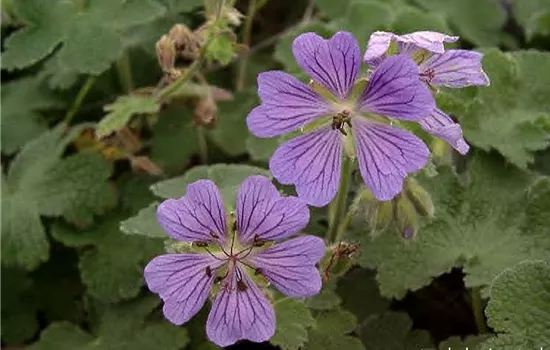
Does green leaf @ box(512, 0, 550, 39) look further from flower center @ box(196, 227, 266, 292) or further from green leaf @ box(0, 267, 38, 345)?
green leaf @ box(0, 267, 38, 345)

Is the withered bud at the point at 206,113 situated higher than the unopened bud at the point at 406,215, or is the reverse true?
the unopened bud at the point at 406,215

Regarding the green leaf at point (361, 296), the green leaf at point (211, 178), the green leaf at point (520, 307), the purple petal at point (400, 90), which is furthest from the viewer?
the green leaf at point (361, 296)

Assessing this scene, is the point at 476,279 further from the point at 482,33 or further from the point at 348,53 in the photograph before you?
the point at 482,33

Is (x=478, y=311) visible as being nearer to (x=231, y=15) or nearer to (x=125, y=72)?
(x=231, y=15)

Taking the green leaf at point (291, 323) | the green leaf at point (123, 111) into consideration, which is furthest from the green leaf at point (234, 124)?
the green leaf at point (291, 323)

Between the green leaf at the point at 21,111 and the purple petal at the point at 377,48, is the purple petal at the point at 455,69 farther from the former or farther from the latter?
the green leaf at the point at 21,111

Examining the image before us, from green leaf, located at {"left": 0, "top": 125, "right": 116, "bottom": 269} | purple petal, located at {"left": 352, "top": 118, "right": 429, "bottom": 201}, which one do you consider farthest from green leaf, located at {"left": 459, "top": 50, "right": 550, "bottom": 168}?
green leaf, located at {"left": 0, "top": 125, "right": 116, "bottom": 269}

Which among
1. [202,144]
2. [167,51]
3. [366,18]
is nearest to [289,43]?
[366,18]

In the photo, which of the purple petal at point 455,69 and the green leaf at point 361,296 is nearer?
the purple petal at point 455,69
